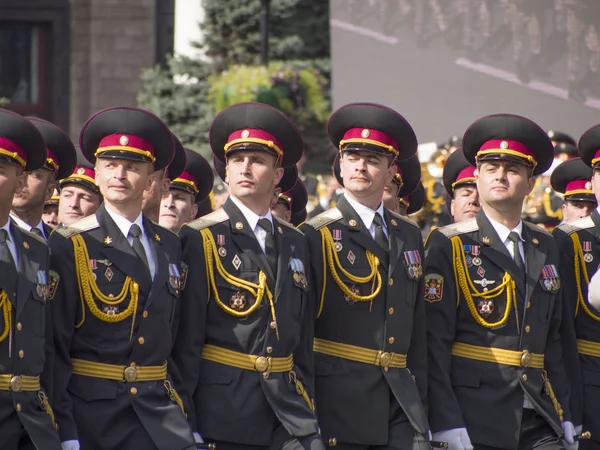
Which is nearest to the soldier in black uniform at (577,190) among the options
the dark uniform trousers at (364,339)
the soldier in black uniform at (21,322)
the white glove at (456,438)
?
the dark uniform trousers at (364,339)

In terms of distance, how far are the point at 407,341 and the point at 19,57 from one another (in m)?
12.7

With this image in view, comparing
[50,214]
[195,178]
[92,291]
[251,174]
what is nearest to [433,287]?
[251,174]

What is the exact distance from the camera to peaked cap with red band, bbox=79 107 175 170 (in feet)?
21.8

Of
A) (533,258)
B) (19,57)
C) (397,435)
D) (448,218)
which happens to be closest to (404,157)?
(533,258)

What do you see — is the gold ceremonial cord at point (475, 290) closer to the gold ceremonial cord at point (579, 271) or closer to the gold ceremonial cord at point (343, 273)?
the gold ceremonial cord at point (343, 273)

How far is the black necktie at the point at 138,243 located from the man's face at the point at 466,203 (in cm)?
304

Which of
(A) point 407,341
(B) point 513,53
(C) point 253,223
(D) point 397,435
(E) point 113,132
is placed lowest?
(D) point 397,435

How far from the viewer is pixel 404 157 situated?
7578 millimetres

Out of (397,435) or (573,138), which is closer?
(397,435)

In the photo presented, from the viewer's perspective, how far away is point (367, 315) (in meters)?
7.10

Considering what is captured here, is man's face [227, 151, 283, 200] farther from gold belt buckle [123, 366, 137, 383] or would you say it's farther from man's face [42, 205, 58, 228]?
man's face [42, 205, 58, 228]

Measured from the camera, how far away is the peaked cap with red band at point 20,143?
6.19 m

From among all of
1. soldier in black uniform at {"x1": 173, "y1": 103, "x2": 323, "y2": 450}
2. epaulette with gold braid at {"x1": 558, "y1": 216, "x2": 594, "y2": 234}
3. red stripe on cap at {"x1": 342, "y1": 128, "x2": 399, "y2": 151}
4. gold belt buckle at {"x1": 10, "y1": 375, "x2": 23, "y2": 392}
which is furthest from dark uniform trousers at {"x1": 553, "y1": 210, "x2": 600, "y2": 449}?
gold belt buckle at {"x1": 10, "y1": 375, "x2": 23, "y2": 392}

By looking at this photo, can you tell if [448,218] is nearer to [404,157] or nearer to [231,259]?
[404,157]
